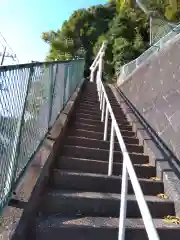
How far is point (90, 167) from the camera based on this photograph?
4.12 m

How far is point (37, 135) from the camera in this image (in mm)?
3682

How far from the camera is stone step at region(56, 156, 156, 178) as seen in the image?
4.00m

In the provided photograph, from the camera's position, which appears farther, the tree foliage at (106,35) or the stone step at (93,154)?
the tree foliage at (106,35)

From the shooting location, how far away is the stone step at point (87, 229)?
2662mm

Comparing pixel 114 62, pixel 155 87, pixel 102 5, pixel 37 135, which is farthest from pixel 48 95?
pixel 102 5

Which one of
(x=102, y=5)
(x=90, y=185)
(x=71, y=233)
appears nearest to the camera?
(x=71, y=233)

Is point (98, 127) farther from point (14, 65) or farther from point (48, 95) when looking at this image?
point (14, 65)

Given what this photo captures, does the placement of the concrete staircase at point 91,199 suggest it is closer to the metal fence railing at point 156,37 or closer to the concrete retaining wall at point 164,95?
the concrete retaining wall at point 164,95

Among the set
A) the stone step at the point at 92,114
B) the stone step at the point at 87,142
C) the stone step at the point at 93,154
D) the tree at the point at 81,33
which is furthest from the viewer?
the tree at the point at 81,33

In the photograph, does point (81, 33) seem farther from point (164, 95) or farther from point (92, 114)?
point (164, 95)

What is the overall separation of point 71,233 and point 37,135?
1.38 metres

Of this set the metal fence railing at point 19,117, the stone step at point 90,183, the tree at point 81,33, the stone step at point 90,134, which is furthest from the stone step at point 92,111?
the tree at point 81,33

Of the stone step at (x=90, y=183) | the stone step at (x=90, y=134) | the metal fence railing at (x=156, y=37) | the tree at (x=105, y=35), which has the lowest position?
the stone step at (x=90, y=183)

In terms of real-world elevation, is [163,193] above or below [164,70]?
below
